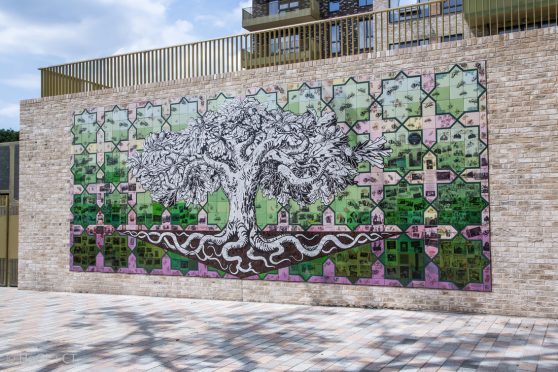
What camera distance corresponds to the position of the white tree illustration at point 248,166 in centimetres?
1028

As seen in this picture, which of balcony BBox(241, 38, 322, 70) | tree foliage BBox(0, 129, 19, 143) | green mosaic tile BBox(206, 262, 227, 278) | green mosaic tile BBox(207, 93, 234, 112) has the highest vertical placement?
tree foliage BBox(0, 129, 19, 143)

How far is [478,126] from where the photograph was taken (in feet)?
30.2

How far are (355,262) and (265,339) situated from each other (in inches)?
115

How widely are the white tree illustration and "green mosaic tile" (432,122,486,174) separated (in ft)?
3.26

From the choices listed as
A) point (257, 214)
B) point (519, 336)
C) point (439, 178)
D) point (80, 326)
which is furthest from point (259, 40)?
point (519, 336)

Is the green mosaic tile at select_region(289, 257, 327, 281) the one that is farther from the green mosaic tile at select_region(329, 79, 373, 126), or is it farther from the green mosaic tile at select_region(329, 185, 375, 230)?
the green mosaic tile at select_region(329, 79, 373, 126)

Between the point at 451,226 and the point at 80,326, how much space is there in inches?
244

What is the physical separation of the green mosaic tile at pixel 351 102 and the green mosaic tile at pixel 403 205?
1.41 m

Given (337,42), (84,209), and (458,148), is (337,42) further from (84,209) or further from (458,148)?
(84,209)

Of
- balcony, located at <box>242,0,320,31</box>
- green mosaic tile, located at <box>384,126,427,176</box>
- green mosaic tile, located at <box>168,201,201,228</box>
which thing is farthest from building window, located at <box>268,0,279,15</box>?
green mosaic tile, located at <box>384,126,427,176</box>

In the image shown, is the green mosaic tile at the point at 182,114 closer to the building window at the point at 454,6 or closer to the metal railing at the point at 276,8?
the building window at the point at 454,6

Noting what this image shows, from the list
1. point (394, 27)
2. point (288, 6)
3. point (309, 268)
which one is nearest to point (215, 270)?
point (309, 268)

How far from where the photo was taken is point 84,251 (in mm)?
12789

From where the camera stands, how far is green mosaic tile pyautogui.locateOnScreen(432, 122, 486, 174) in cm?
921
